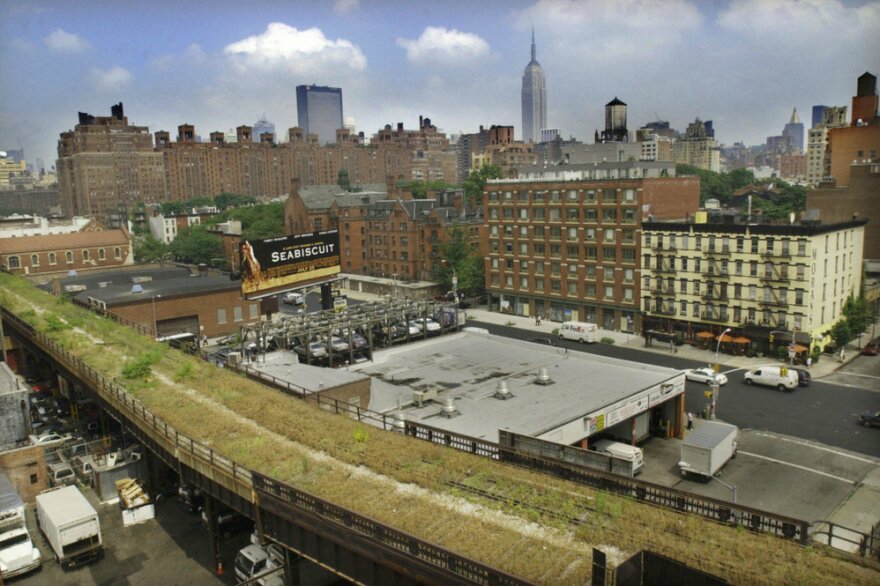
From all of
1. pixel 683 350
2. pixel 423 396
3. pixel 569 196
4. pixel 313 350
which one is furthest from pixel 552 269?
pixel 423 396

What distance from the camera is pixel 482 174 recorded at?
129 metres

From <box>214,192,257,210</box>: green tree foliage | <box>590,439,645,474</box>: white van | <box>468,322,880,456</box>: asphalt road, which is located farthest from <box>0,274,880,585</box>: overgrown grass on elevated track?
<box>214,192,257,210</box>: green tree foliage

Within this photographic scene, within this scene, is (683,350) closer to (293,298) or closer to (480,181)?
(293,298)

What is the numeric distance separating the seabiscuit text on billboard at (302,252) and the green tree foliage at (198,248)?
231 feet

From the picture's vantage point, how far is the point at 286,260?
4975 centimetres

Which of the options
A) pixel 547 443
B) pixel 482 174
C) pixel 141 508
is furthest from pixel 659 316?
pixel 482 174

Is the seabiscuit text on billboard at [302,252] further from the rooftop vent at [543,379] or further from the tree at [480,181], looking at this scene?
the tree at [480,181]

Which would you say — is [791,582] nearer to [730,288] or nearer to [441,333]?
[441,333]

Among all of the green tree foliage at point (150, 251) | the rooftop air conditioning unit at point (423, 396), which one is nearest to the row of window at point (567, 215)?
the rooftop air conditioning unit at point (423, 396)

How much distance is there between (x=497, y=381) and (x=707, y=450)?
39.3 ft

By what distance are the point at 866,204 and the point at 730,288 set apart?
35453 millimetres

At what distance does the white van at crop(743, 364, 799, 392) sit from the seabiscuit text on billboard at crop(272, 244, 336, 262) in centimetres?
3302

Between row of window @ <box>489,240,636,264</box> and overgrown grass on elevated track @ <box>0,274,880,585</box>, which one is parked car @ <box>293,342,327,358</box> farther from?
row of window @ <box>489,240,636,264</box>

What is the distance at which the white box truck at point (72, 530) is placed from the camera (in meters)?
25.7
